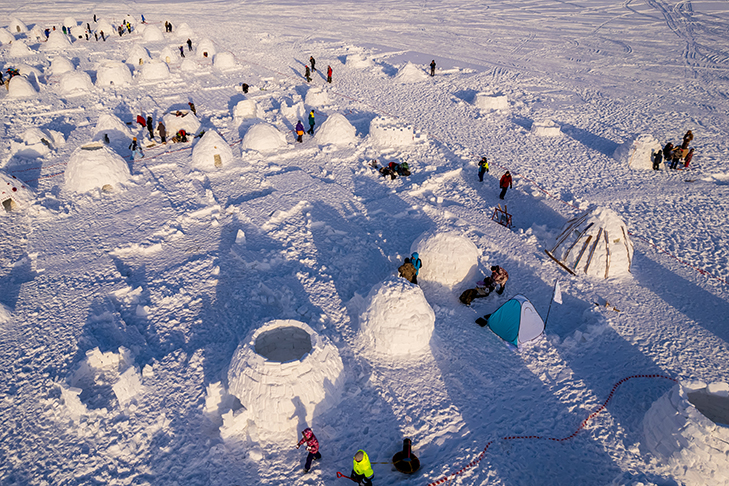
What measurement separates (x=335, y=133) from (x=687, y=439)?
57.2 feet

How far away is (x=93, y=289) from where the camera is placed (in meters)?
12.3

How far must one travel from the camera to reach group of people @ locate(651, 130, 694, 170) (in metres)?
18.6

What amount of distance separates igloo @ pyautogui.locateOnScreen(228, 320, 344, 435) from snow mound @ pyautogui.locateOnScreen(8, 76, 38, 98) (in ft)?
95.8

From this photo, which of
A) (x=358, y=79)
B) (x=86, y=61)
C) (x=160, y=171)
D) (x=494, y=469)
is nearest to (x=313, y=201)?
(x=160, y=171)

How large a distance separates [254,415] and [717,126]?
27.4 meters

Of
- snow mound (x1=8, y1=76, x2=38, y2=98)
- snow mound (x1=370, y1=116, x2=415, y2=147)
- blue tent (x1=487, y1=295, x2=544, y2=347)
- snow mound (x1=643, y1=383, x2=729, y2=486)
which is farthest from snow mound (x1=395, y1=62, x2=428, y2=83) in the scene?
snow mound (x1=643, y1=383, x2=729, y2=486)

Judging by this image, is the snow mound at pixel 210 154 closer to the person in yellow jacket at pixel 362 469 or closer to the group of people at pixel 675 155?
the person in yellow jacket at pixel 362 469

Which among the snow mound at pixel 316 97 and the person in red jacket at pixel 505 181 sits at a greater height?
the snow mound at pixel 316 97

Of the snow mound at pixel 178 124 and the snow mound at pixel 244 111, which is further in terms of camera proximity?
the snow mound at pixel 244 111

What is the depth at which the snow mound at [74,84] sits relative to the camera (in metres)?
28.2

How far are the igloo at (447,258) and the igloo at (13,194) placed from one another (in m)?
15.4

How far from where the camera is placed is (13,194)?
15.9 metres

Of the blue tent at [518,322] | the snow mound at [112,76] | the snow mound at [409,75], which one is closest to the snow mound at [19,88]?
the snow mound at [112,76]

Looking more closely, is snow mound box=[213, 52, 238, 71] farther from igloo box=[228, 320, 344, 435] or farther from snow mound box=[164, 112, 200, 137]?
igloo box=[228, 320, 344, 435]
